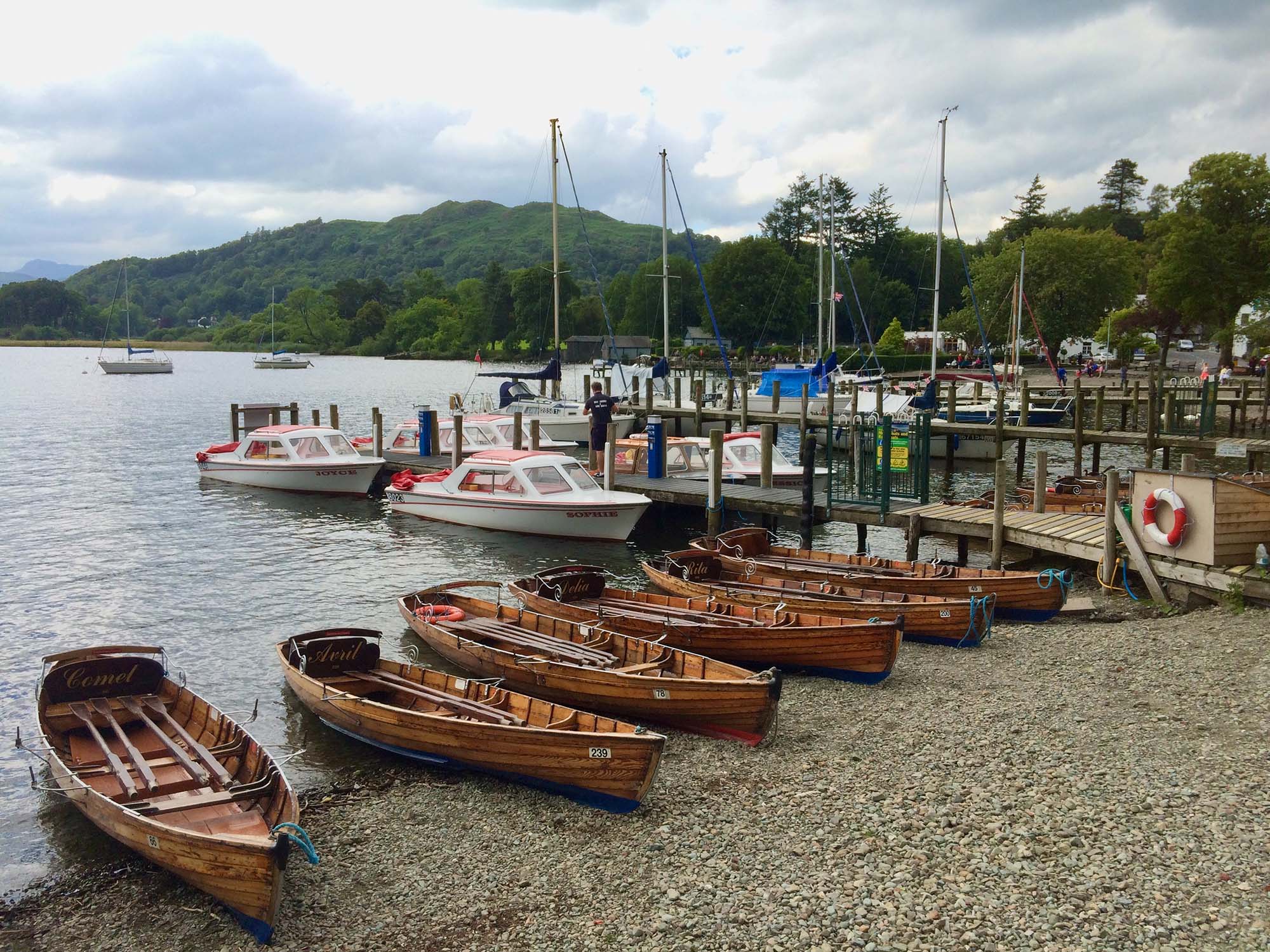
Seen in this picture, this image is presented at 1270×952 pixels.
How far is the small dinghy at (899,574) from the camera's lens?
14.4 m

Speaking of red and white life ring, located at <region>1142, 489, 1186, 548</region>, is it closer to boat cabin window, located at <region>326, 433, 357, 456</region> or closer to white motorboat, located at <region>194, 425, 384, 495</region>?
white motorboat, located at <region>194, 425, 384, 495</region>

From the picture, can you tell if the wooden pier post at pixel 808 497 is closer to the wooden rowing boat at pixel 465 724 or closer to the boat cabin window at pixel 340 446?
the wooden rowing boat at pixel 465 724

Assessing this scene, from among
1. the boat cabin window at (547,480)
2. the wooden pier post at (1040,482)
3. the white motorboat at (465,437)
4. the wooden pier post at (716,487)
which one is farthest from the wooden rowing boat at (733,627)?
the white motorboat at (465,437)

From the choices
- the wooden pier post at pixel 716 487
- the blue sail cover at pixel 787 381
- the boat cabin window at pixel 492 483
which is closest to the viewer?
the wooden pier post at pixel 716 487

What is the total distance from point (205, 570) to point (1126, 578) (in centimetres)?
1786

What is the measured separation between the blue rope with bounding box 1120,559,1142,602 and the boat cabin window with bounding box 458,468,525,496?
1297cm

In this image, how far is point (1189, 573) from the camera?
13602mm

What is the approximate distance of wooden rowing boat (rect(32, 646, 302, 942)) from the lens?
7.23 m

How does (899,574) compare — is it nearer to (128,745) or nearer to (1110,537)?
(1110,537)

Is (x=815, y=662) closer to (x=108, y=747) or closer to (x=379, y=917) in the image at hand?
(x=379, y=917)

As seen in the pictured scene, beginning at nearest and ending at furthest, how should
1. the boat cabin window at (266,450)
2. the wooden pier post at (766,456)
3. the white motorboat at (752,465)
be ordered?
the wooden pier post at (766,456), the white motorboat at (752,465), the boat cabin window at (266,450)

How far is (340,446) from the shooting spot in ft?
99.4

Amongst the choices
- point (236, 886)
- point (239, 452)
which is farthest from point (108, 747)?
point (239, 452)

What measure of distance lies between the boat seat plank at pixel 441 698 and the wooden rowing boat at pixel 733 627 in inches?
110
